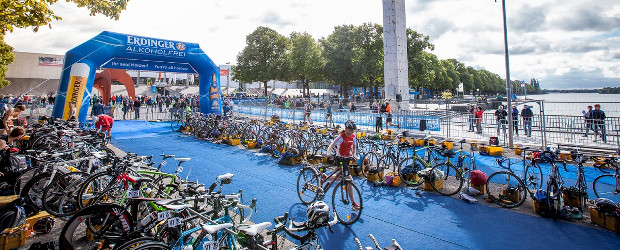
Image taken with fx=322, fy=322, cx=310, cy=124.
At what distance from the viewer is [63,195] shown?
Result: 5.25 metres

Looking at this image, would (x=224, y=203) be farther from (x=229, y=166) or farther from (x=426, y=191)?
(x=229, y=166)

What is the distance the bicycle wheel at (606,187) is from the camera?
6.51 meters

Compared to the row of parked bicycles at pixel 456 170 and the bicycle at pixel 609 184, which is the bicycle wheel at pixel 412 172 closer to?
the row of parked bicycles at pixel 456 170

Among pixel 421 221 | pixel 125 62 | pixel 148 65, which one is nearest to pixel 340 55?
pixel 148 65

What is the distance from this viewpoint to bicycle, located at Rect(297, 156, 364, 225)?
18.5 ft

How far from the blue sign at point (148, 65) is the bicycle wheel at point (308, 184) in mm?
14417

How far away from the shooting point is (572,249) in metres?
4.54

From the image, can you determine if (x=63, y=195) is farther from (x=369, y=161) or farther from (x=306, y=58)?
(x=306, y=58)

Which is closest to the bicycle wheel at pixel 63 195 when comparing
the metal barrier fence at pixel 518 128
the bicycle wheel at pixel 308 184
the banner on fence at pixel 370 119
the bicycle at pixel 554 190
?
the bicycle wheel at pixel 308 184

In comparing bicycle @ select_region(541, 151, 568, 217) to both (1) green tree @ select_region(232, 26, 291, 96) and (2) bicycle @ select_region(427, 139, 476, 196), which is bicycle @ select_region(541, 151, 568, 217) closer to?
(2) bicycle @ select_region(427, 139, 476, 196)

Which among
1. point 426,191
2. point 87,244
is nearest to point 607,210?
point 426,191

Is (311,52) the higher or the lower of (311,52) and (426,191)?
the higher

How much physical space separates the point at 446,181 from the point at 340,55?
37.2 m

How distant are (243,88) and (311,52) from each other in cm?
2969
